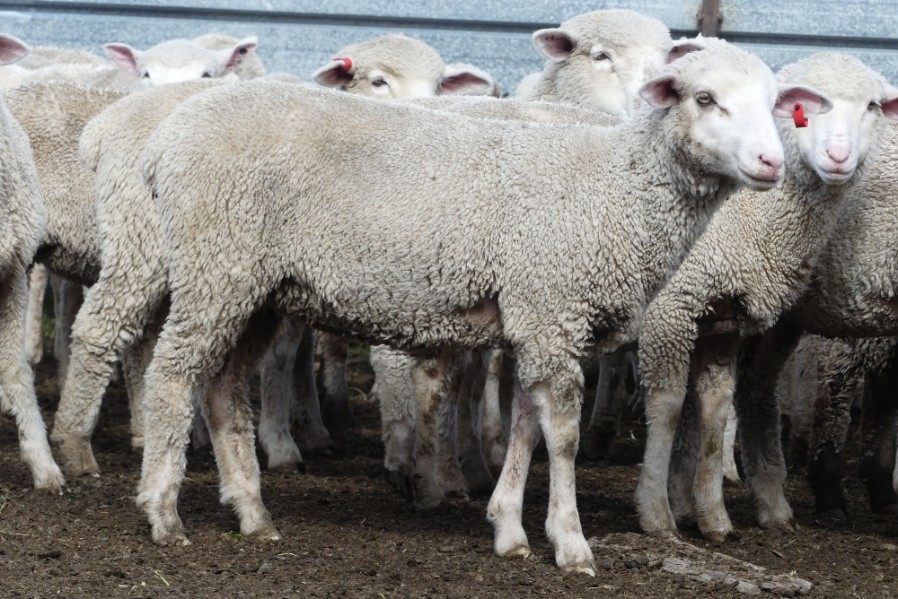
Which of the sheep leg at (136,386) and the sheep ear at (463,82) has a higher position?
the sheep ear at (463,82)

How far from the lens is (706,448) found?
18.8 feet

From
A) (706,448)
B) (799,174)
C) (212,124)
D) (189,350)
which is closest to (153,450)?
(189,350)

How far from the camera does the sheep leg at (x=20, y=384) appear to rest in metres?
5.92

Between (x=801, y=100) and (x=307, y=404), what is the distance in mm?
3326

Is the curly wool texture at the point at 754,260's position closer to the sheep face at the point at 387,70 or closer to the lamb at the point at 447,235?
the lamb at the point at 447,235

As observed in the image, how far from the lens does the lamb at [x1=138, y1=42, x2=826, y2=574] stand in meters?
4.90

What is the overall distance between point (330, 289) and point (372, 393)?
162 inches

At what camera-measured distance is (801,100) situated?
5.26 meters

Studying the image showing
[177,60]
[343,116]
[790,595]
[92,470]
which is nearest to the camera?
[790,595]

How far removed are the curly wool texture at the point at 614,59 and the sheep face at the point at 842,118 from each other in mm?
1692

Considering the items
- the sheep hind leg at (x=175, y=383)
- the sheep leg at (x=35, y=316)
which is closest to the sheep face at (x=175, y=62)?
the sheep leg at (x=35, y=316)

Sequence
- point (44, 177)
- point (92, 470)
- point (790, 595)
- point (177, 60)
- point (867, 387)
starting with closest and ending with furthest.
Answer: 1. point (790, 595)
2. point (92, 470)
3. point (44, 177)
4. point (867, 387)
5. point (177, 60)

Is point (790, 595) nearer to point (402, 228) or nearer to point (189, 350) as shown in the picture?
point (402, 228)

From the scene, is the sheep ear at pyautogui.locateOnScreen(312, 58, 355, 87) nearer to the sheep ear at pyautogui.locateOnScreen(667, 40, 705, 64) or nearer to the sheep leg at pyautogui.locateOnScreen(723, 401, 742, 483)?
the sheep ear at pyautogui.locateOnScreen(667, 40, 705, 64)
